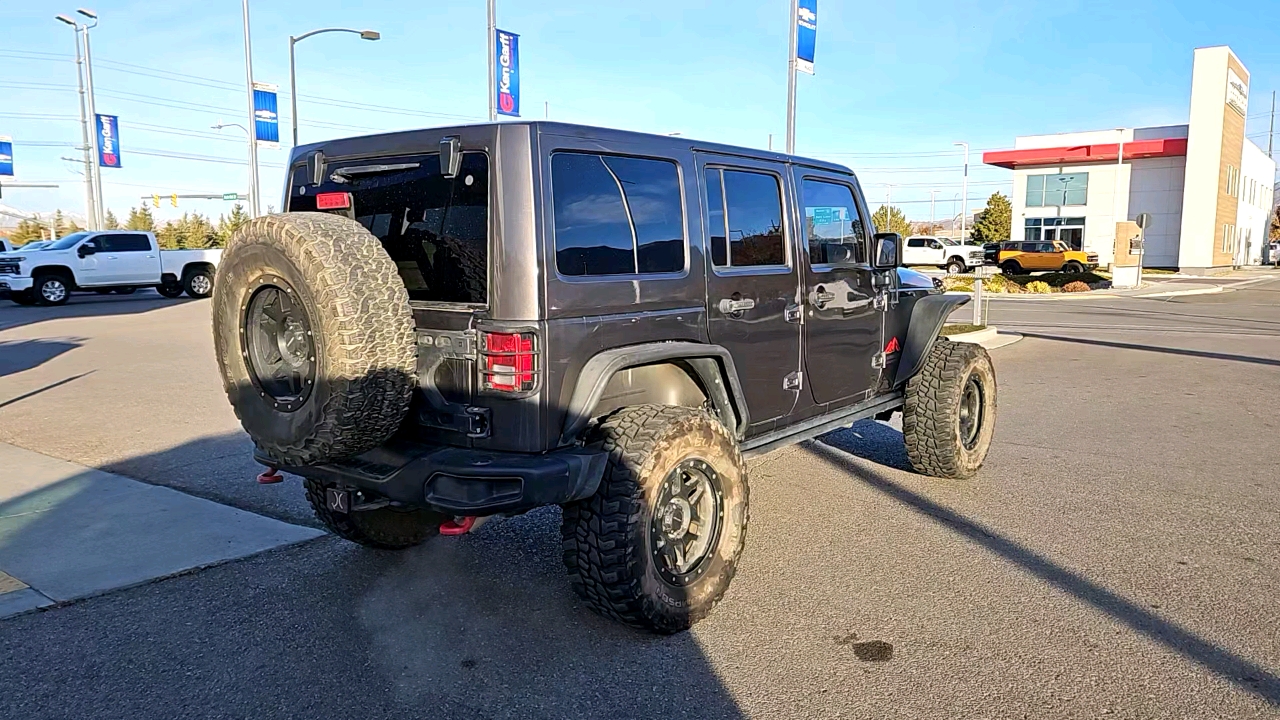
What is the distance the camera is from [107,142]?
117 ft

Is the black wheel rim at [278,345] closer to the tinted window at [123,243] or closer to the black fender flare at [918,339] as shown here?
the black fender flare at [918,339]

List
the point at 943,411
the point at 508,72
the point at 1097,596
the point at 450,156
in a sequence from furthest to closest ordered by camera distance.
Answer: the point at 508,72
the point at 943,411
the point at 1097,596
the point at 450,156

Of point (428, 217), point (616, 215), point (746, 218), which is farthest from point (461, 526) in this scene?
point (746, 218)

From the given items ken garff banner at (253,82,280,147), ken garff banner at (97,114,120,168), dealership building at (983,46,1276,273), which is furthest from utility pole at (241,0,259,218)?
dealership building at (983,46,1276,273)

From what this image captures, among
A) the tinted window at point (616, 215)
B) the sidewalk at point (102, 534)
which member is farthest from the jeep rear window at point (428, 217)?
the sidewalk at point (102, 534)

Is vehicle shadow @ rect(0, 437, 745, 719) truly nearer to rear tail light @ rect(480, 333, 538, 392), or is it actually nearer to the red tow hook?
the red tow hook

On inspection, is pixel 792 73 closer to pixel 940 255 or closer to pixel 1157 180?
pixel 940 255

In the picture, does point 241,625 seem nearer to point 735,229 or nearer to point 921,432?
point 735,229

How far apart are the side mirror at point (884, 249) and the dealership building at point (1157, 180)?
46587mm

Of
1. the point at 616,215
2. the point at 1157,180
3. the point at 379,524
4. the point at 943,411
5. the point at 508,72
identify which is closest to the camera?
the point at 616,215

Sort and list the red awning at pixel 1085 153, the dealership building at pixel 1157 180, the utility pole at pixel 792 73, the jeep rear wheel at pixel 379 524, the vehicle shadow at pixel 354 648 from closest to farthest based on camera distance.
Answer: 1. the vehicle shadow at pixel 354 648
2. the jeep rear wheel at pixel 379 524
3. the utility pole at pixel 792 73
4. the dealership building at pixel 1157 180
5. the red awning at pixel 1085 153

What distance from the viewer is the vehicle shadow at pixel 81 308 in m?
19.2

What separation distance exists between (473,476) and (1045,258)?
41.2 metres

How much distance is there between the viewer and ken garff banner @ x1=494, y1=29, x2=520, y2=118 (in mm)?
16875
